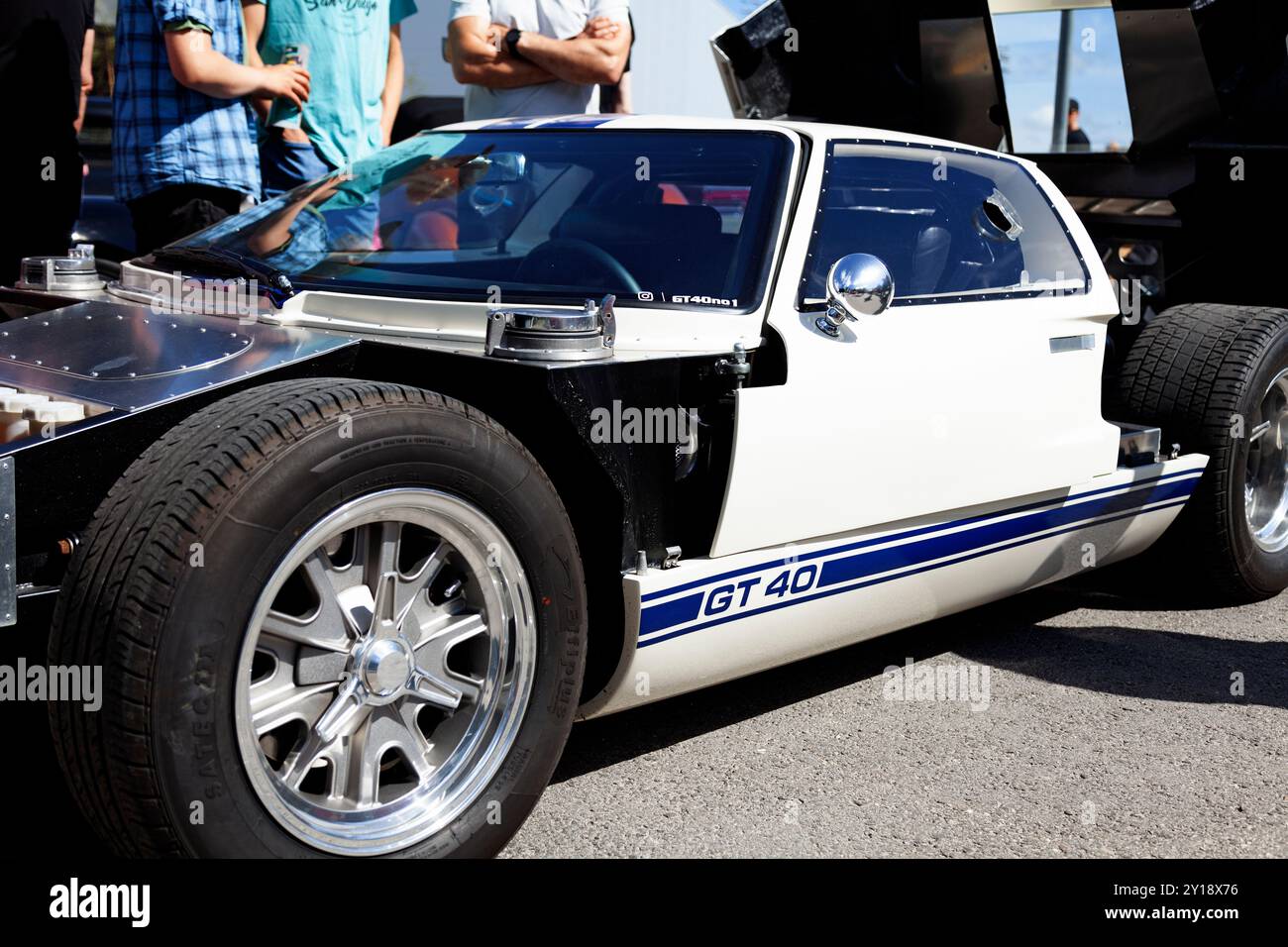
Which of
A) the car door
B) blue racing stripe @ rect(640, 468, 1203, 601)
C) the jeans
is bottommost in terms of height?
blue racing stripe @ rect(640, 468, 1203, 601)

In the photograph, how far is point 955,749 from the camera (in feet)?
11.6

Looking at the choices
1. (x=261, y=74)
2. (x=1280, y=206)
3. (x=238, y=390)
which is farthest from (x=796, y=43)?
(x=238, y=390)

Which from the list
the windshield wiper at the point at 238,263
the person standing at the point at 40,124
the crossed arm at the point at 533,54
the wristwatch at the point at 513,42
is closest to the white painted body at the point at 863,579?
the windshield wiper at the point at 238,263

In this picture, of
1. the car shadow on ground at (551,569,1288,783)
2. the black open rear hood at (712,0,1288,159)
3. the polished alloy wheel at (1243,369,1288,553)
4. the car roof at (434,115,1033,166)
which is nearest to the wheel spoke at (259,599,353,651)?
the car shadow on ground at (551,569,1288,783)

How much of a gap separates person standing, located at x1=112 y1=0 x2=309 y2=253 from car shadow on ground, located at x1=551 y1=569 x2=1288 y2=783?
7.87 feet

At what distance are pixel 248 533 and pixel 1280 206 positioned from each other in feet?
14.9

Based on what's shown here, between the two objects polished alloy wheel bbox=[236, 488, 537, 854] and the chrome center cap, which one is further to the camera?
the chrome center cap

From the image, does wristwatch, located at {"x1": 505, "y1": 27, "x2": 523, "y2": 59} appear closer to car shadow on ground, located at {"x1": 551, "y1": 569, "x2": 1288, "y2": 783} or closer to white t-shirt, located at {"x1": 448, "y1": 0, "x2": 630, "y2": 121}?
white t-shirt, located at {"x1": 448, "y1": 0, "x2": 630, "y2": 121}

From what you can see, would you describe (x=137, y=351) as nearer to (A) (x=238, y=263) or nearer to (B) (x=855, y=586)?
(A) (x=238, y=263)

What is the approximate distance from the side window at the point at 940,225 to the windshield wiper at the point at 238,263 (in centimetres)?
122

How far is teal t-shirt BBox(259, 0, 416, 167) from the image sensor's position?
5.13 metres

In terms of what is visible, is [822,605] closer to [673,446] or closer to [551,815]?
[673,446]

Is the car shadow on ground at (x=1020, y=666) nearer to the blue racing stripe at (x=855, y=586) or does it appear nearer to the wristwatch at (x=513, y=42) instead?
the blue racing stripe at (x=855, y=586)

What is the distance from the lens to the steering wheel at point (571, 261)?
3449mm
